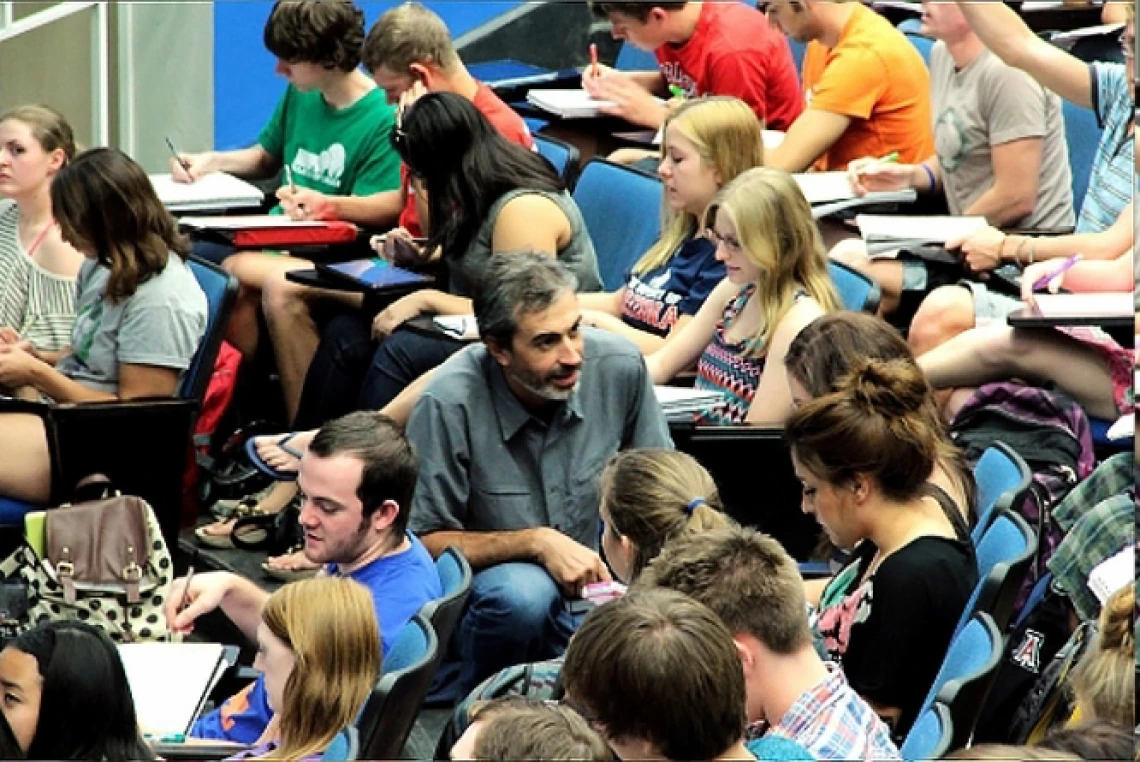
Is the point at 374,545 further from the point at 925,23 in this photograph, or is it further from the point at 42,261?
the point at 925,23

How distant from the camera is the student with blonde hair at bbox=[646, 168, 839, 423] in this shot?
4.31 m

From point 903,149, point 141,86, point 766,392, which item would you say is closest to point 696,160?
point 766,392

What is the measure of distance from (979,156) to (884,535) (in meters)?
2.38

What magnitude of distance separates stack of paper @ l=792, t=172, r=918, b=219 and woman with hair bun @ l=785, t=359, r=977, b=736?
1.91m

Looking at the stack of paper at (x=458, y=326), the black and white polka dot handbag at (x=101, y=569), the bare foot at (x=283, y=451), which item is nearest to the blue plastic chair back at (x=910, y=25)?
the stack of paper at (x=458, y=326)

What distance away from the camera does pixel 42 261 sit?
209 inches

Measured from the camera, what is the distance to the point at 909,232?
16.4 ft

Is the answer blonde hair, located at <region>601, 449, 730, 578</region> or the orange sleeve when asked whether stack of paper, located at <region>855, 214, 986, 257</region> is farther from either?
blonde hair, located at <region>601, 449, 730, 578</region>

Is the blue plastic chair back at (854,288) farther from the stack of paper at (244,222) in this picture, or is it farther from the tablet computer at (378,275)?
the stack of paper at (244,222)

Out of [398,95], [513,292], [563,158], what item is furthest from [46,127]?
[513,292]

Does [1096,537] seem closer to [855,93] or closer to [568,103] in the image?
[855,93]

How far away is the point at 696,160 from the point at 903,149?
1.13 meters

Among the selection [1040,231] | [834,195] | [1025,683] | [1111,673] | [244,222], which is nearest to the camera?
[1111,673]

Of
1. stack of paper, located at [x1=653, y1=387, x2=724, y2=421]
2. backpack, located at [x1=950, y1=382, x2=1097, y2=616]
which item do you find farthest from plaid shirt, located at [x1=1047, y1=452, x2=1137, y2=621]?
stack of paper, located at [x1=653, y1=387, x2=724, y2=421]
